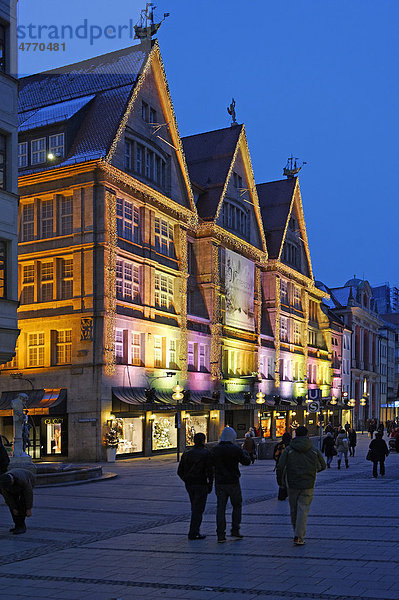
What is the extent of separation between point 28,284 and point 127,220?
6.47m

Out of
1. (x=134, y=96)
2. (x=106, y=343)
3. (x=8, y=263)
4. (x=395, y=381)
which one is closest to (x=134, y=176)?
(x=134, y=96)

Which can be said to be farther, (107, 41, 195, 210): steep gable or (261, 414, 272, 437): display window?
(261, 414, 272, 437): display window

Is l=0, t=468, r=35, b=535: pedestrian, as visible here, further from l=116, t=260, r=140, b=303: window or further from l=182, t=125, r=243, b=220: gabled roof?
l=182, t=125, r=243, b=220: gabled roof

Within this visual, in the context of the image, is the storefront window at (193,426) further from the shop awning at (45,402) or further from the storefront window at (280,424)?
the storefront window at (280,424)

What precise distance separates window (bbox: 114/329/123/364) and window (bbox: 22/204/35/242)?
6988mm

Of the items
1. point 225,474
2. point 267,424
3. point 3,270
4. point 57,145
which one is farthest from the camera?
point 267,424

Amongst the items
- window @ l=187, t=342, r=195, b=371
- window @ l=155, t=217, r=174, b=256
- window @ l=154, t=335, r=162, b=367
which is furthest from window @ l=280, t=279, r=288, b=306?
window @ l=154, t=335, r=162, b=367

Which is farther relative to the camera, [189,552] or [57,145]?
[57,145]

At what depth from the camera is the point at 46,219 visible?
4347 cm

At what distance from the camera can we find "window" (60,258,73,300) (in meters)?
42.5

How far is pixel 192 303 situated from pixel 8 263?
29.1 metres

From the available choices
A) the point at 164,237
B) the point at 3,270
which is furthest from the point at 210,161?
the point at 3,270

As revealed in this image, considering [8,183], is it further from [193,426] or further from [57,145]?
[193,426]

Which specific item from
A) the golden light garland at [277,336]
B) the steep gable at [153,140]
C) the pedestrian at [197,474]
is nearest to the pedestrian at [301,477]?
the pedestrian at [197,474]
